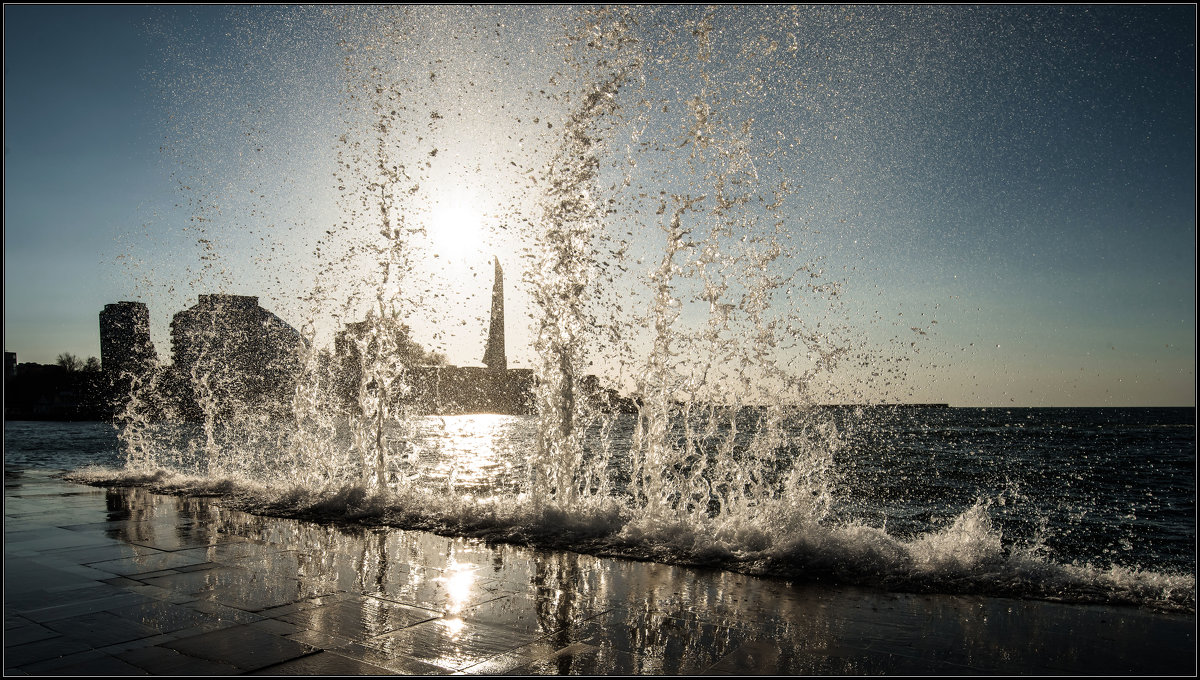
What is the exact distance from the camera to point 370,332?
11805 millimetres

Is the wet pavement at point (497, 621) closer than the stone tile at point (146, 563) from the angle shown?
Yes

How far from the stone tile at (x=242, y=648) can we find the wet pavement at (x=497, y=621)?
2 centimetres

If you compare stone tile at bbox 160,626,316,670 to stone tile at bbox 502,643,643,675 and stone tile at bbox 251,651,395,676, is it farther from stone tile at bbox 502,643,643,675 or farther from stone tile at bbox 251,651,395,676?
stone tile at bbox 502,643,643,675

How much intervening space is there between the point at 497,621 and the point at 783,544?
11.3 ft

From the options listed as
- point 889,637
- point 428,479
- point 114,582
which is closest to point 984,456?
point 428,479

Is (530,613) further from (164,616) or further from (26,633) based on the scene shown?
(26,633)

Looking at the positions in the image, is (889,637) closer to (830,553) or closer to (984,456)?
(830,553)

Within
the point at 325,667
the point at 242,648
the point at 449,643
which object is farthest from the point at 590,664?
the point at 242,648

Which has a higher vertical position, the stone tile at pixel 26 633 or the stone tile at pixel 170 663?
the stone tile at pixel 170 663

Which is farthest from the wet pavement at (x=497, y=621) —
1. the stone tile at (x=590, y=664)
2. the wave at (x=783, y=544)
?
the wave at (x=783, y=544)

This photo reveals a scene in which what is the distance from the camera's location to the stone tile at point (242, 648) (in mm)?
3789

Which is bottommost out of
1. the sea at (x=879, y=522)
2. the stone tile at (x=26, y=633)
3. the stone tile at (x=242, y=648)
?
the sea at (x=879, y=522)

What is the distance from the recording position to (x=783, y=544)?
22.2ft

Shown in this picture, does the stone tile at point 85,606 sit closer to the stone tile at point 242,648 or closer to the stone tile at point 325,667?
the stone tile at point 242,648
